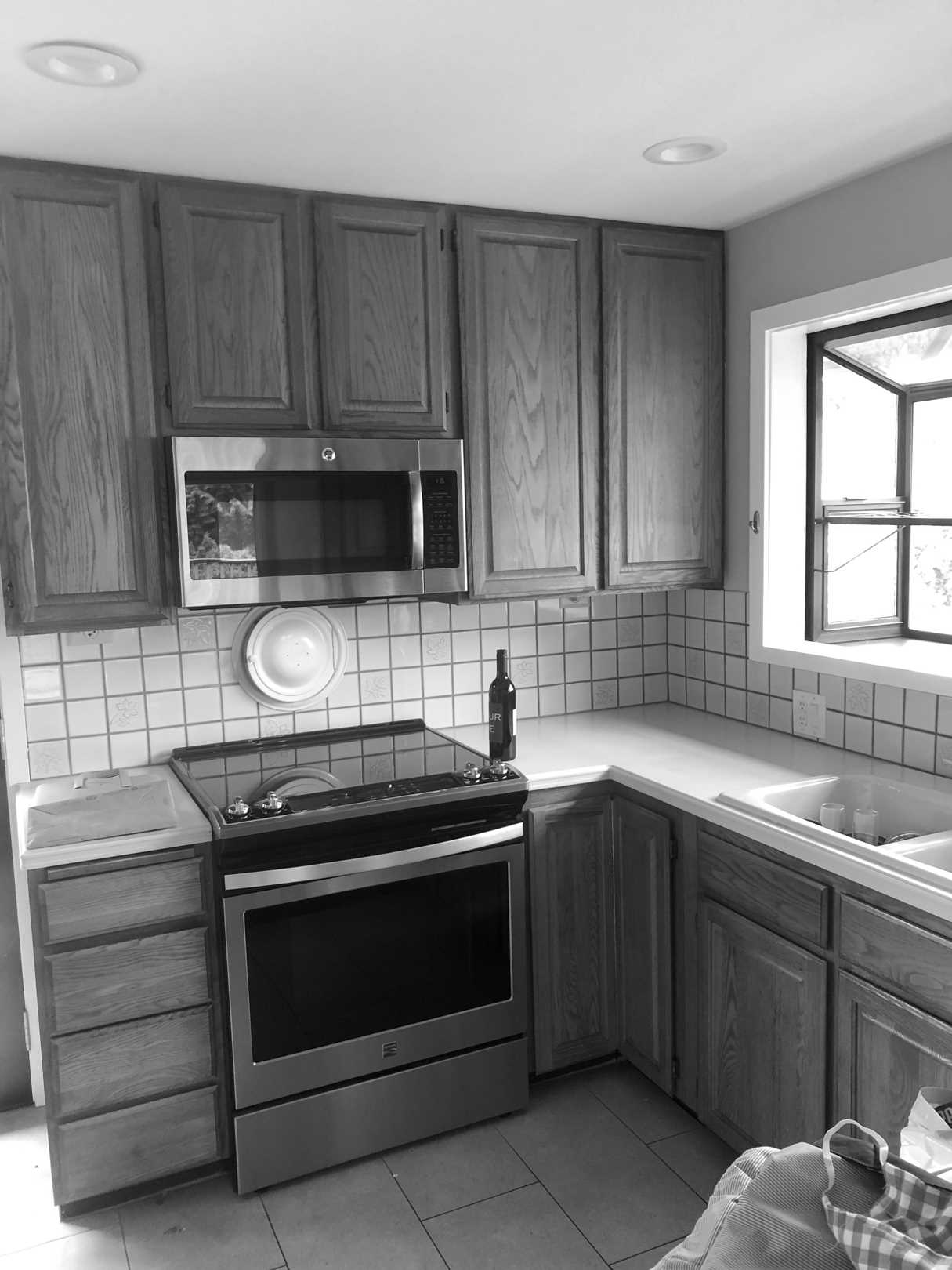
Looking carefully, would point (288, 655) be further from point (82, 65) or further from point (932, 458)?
point (932, 458)

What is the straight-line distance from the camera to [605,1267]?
2.06m

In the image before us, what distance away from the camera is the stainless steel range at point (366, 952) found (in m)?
2.25

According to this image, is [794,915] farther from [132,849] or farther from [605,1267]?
[132,849]

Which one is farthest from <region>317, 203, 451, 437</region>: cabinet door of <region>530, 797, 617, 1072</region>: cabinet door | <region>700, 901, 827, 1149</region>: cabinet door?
<region>700, 901, 827, 1149</region>: cabinet door

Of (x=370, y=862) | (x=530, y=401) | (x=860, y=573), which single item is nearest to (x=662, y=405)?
(x=530, y=401)

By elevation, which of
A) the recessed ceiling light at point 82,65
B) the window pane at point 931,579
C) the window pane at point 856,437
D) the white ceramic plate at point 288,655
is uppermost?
the recessed ceiling light at point 82,65

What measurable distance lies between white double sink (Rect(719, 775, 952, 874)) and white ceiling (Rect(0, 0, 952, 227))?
4.53 feet

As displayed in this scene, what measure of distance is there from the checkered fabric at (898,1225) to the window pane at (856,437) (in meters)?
2.27


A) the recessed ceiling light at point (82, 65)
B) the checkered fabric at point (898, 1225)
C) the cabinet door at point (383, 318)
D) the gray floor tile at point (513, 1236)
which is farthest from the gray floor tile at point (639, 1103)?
the recessed ceiling light at point (82, 65)

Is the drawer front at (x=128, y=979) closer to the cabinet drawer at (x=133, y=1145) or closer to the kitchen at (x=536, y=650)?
the cabinet drawer at (x=133, y=1145)

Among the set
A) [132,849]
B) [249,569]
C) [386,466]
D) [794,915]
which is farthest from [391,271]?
[794,915]

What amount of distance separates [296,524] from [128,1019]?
3.81 ft

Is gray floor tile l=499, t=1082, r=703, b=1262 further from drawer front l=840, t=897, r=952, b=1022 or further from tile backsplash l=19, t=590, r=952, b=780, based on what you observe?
tile backsplash l=19, t=590, r=952, b=780

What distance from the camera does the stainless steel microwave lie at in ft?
7.79
